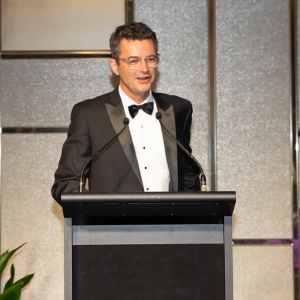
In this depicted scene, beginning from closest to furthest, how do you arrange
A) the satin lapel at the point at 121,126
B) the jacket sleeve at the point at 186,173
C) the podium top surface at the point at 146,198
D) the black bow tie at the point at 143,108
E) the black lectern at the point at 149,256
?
the podium top surface at the point at 146,198 < the black lectern at the point at 149,256 < the satin lapel at the point at 121,126 < the black bow tie at the point at 143,108 < the jacket sleeve at the point at 186,173

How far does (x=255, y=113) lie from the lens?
246cm

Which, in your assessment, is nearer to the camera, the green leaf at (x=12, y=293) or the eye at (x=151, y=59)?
the eye at (x=151, y=59)

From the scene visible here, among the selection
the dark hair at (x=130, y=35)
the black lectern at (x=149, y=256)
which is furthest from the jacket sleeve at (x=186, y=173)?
the black lectern at (x=149, y=256)

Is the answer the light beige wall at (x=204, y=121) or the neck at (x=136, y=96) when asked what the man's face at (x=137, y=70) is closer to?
the neck at (x=136, y=96)

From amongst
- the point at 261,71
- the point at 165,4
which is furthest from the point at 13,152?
the point at 261,71

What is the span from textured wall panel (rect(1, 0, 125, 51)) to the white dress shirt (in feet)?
2.58

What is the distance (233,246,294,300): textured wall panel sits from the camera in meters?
2.44

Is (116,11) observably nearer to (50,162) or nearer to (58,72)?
(58,72)

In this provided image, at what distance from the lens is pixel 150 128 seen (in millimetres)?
1870

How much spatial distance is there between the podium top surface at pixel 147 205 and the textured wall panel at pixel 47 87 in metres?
1.46

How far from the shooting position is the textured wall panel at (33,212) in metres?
2.43

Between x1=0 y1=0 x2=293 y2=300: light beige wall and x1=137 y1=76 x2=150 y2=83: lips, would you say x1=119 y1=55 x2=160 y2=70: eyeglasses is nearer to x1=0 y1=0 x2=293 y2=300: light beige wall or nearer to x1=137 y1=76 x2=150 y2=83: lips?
x1=137 y1=76 x2=150 y2=83: lips

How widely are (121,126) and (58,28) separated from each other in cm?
111

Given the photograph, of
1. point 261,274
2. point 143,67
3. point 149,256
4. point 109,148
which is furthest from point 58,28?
point 261,274
